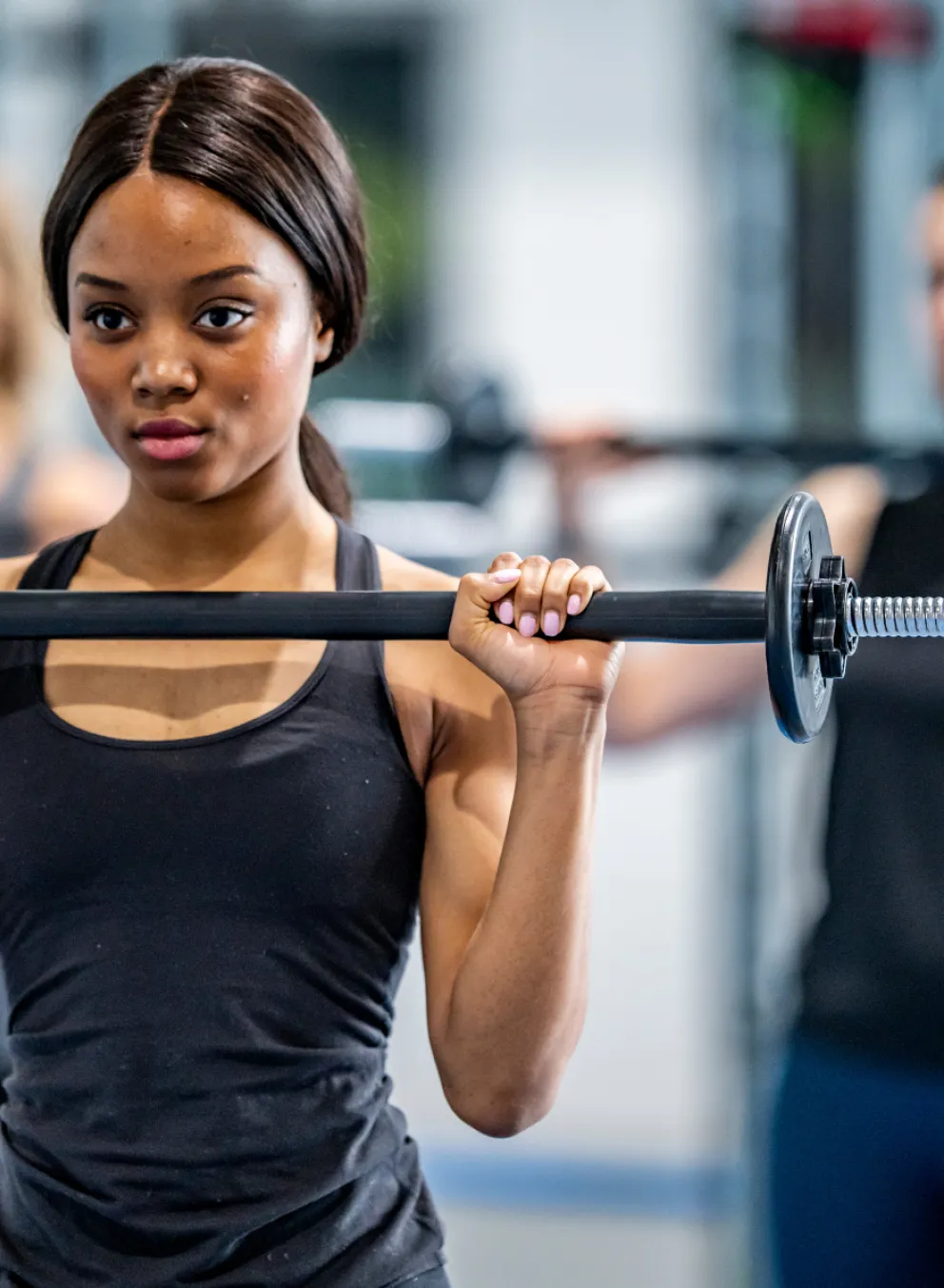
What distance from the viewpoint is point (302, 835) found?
33.8 inches

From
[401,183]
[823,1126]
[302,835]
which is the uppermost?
[401,183]

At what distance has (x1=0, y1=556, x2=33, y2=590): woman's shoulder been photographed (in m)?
0.94

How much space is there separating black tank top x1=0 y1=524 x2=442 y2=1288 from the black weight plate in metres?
0.21

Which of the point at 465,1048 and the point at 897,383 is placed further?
the point at 897,383

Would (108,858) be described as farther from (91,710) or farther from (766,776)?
(766,776)

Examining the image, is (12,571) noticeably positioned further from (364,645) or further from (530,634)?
(530,634)

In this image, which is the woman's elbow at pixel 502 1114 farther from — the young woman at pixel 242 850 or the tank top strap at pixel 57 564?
the tank top strap at pixel 57 564

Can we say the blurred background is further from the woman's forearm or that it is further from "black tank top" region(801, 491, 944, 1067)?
the woman's forearm

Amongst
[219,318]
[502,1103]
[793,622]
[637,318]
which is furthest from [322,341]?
[637,318]

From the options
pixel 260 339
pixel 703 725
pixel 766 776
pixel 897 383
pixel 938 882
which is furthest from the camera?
pixel 897 383

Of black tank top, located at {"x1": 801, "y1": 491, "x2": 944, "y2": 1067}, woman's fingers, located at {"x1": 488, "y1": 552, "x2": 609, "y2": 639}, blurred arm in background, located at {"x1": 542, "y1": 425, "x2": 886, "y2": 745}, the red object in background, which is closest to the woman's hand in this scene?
woman's fingers, located at {"x1": 488, "y1": 552, "x2": 609, "y2": 639}

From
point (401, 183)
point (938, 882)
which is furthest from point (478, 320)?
point (938, 882)

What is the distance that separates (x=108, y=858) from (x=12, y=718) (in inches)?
3.8

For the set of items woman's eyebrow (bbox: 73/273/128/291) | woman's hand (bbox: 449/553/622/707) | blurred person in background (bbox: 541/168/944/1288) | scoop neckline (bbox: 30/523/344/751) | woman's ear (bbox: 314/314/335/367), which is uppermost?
woman's eyebrow (bbox: 73/273/128/291)
